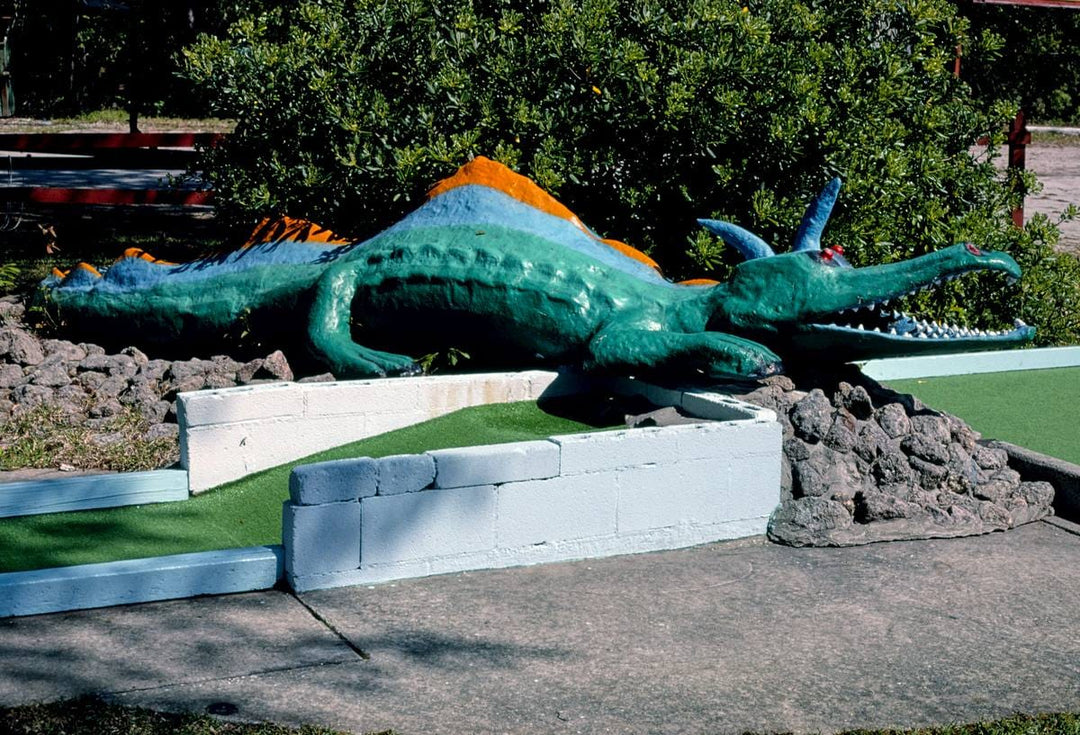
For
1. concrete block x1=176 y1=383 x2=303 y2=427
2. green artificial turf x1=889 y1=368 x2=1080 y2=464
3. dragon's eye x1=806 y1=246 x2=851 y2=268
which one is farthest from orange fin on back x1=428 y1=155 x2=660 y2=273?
concrete block x1=176 y1=383 x2=303 y2=427

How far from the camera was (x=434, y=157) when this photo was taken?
8289mm

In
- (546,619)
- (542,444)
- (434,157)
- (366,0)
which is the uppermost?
(366,0)

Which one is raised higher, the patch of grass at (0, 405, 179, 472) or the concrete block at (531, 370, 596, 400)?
→ the concrete block at (531, 370, 596, 400)

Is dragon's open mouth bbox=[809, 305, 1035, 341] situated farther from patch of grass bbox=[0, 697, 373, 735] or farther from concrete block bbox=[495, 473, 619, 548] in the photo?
patch of grass bbox=[0, 697, 373, 735]

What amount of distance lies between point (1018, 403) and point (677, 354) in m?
2.43

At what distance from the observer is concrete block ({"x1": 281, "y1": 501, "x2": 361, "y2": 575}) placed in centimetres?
488

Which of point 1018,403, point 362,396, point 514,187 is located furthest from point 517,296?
point 1018,403

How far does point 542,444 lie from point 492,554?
0.47m

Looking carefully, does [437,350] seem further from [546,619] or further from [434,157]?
[546,619]

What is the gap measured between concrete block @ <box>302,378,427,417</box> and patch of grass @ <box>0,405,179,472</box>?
2.57ft

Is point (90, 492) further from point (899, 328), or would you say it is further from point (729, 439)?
point (899, 328)

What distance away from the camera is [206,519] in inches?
223

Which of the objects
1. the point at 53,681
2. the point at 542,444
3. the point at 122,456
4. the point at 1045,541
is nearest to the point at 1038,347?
the point at 1045,541

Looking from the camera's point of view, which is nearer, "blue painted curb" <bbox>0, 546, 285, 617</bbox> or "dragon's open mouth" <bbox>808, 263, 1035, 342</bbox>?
"blue painted curb" <bbox>0, 546, 285, 617</bbox>
